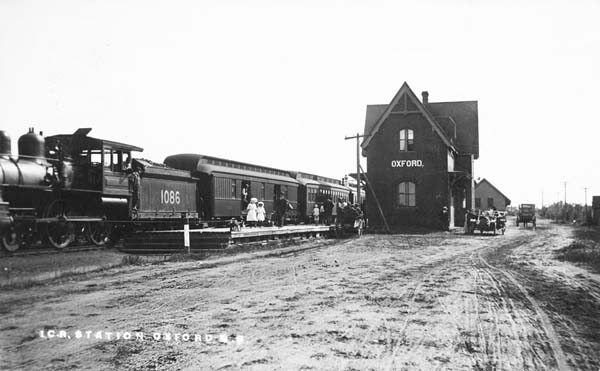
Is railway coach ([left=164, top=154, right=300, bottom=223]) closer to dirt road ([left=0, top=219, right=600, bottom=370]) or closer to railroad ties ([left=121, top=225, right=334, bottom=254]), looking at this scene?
railroad ties ([left=121, top=225, right=334, bottom=254])

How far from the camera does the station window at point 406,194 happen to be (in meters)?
29.5

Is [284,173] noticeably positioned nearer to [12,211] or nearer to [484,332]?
[12,211]

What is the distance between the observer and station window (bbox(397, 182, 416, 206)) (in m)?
29.5

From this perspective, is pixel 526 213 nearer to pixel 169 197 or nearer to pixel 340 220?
pixel 340 220

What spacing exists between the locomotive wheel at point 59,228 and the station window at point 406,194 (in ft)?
66.0

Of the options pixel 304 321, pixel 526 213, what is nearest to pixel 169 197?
pixel 304 321

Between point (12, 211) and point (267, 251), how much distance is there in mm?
7234

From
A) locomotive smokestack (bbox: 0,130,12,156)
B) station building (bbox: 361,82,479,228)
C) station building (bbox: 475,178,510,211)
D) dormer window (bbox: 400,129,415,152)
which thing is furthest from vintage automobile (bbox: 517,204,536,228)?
locomotive smokestack (bbox: 0,130,12,156)

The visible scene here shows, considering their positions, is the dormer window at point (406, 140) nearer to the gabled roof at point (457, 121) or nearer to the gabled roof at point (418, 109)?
the gabled roof at point (418, 109)

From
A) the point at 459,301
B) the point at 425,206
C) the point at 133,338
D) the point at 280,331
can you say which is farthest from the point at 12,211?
the point at 425,206

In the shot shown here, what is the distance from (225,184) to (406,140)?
1329 centimetres

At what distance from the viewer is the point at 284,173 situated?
28750 millimetres

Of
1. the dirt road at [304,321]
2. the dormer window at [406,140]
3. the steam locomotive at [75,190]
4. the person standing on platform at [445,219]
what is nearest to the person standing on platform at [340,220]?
the person standing on platform at [445,219]

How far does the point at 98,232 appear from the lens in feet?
50.1
